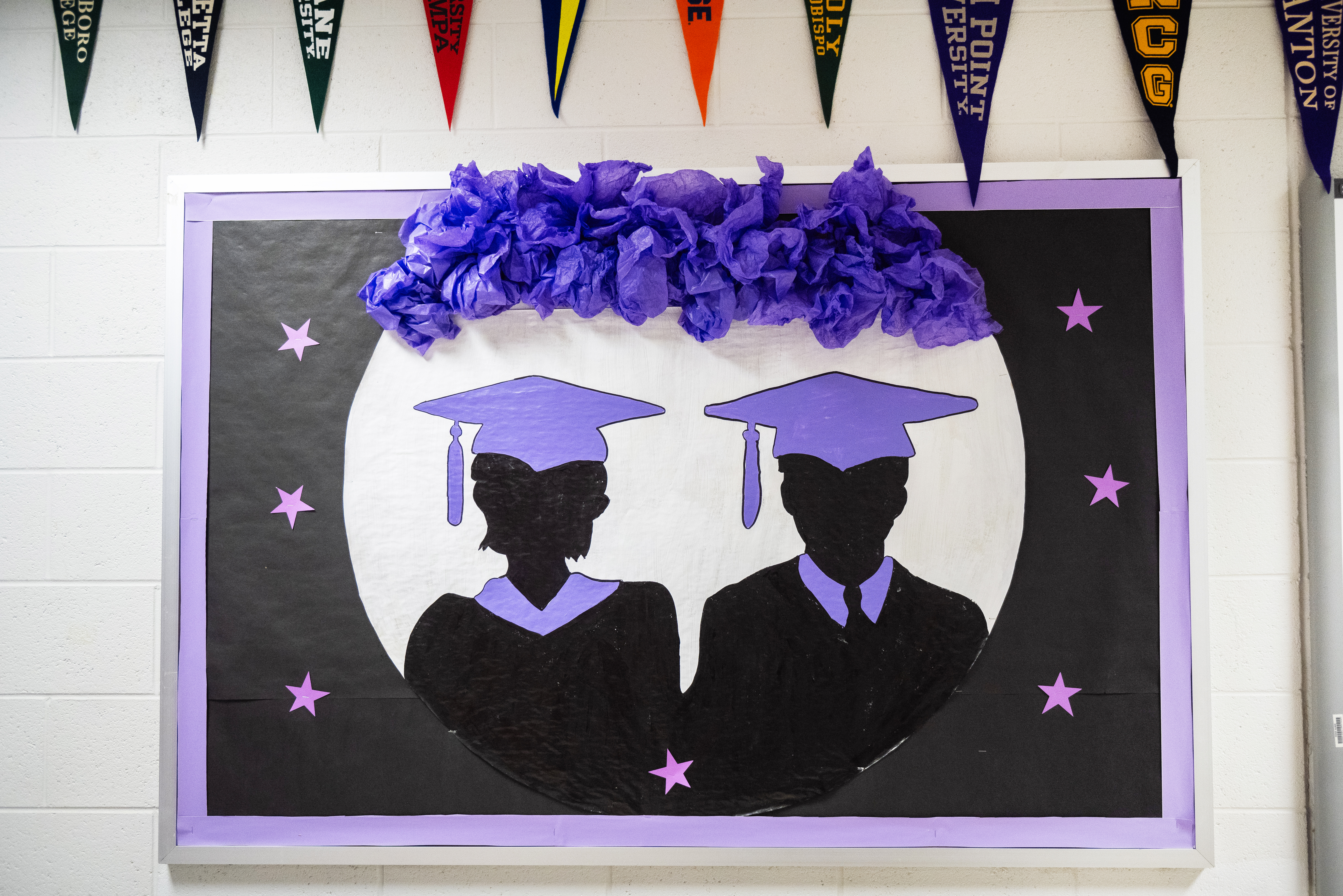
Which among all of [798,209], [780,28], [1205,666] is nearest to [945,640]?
[1205,666]

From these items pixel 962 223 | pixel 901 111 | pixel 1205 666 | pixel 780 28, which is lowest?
pixel 1205 666

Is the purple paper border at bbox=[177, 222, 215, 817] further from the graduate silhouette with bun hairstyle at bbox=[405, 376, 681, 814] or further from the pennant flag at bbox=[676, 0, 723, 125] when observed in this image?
the pennant flag at bbox=[676, 0, 723, 125]

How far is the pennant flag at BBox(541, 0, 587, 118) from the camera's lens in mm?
1163

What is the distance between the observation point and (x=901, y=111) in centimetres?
116

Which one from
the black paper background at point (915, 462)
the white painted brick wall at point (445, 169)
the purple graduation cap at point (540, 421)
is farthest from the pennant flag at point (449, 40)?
the purple graduation cap at point (540, 421)

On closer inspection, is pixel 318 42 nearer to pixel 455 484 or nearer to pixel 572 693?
pixel 455 484

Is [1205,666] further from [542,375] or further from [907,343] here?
[542,375]

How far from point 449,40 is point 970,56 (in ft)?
2.65

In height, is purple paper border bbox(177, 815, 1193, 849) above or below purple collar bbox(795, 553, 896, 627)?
below

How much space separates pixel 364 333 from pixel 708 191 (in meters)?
0.56

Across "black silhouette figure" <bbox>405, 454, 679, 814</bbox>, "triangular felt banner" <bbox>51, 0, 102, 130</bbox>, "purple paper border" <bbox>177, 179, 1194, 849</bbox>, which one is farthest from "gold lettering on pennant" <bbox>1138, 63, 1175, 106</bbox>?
"triangular felt banner" <bbox>51, 0, 102, 130</bbox>

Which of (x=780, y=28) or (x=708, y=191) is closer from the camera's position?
(x=708, y=191)

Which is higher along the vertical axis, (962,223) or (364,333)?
(962,223)

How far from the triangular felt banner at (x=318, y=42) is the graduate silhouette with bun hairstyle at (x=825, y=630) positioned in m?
0.84
